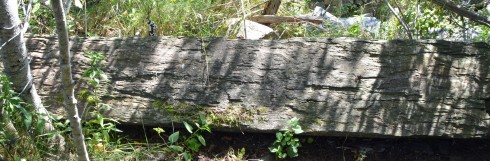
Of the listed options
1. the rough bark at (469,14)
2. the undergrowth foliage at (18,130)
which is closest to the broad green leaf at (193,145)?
the undergrowth foliage at (18,130)

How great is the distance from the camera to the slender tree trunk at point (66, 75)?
1883 mm

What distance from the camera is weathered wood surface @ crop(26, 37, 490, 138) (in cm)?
300

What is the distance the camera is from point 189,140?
299 centimetres

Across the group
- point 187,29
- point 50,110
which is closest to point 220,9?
point 187,29

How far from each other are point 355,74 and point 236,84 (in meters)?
0.85

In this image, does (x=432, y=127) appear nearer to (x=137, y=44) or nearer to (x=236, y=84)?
(x=236, y=84)

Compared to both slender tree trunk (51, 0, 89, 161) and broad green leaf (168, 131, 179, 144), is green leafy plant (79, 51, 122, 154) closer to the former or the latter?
broad green leaf (168, 131, 179, 144)

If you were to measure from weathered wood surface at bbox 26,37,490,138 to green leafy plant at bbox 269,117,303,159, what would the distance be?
7 cm

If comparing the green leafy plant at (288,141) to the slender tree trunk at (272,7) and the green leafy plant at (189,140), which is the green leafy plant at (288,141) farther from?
the slender tree trunk at (272,7)

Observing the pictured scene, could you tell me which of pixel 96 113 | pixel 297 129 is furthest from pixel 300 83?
pixel 96 113

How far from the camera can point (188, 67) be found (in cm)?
330


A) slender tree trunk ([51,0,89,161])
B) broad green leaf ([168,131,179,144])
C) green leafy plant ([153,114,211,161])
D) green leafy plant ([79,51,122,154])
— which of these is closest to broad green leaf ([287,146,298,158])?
green leafy plant ([153,114,211,161])

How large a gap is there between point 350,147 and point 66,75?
1.92 m

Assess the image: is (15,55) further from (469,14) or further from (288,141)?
(469,14)
